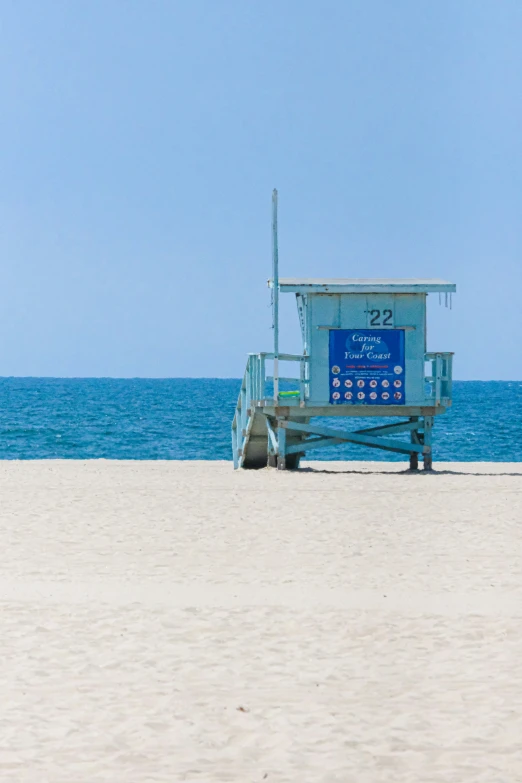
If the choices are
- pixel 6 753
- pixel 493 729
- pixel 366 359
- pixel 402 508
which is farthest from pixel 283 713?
pixel 366 359

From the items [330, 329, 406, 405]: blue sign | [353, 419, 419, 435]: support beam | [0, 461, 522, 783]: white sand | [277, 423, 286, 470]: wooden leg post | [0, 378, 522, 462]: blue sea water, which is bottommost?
[0, 378, 522, 462]: blue sea water

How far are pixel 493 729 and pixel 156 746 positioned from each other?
1.73 m

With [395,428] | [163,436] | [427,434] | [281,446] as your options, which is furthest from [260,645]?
[163,436]

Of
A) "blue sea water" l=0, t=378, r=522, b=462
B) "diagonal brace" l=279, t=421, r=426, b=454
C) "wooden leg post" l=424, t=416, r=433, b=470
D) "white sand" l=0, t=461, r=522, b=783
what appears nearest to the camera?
"white sand" l=0, t=461, r=522, b=783

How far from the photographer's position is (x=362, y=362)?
2127 centimetres

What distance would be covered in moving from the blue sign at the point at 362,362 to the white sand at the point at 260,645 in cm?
695

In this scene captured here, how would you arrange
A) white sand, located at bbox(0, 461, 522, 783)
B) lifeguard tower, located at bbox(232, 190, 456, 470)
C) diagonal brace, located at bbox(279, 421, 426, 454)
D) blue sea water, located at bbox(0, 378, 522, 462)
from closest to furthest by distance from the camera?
white sand, located at bbox(0, 461, 522, 783), lifeguard tower, located at bbox(232, 190, 456, 470), diagonal brace, located at bbox(279, 421, 426, 454), blue sea water, located at bbox(0, 378, 522, 462)

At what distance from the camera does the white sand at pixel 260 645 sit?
546 centimetres

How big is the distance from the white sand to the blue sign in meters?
6.95

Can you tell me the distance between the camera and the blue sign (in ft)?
69.6

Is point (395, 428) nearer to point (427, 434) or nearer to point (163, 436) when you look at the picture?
point (427, 434)

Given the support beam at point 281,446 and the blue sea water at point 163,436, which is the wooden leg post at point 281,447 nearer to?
the support beam at point 281,446

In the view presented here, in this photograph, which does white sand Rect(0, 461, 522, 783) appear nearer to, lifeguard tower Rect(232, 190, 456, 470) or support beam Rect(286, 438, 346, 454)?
lifeguard tower Rect(232, 190, 456, 470)

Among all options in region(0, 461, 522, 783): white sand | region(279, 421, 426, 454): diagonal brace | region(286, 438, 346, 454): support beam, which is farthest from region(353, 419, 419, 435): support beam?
region(0, 461, 522, 783): white sand
